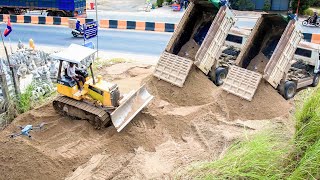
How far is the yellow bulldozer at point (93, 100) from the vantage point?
1017cm

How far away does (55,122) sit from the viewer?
10.6 meters

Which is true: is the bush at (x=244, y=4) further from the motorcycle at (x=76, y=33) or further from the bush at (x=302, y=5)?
the motorcycle at (x=76, y=33)

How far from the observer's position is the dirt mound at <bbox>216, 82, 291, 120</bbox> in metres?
11.3

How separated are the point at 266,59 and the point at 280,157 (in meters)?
7.02

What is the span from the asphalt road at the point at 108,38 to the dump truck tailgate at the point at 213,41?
5696 millimetres

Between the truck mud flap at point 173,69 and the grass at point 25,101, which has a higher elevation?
the truck mud flap at point 173,69

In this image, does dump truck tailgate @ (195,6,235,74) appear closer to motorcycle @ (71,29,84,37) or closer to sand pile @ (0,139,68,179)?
sand pile @ (0,139,68,179)

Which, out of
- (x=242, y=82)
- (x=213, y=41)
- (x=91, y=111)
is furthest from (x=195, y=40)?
(x=91, y=111)

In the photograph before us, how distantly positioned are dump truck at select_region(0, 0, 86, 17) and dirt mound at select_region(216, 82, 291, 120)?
17.3m

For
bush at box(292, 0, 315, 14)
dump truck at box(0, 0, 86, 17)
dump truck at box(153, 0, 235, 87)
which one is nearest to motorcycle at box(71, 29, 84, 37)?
dump truck at box(0, 0, 86, 17)

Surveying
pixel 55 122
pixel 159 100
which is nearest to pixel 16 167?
pixel 55 122

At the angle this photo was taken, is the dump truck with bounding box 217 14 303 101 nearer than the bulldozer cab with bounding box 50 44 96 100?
No

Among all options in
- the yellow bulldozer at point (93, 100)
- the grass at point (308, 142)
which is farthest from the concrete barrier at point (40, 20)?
the grass at point (308, 142)

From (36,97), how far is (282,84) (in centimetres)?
778
